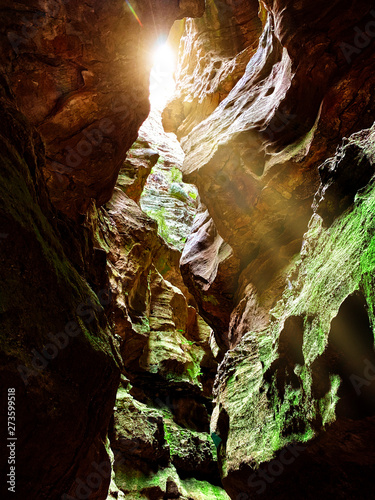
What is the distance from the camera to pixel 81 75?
891cm

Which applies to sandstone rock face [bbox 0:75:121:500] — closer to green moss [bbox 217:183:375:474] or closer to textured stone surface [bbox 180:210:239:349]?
green moss [bbox 217:183:375:474]

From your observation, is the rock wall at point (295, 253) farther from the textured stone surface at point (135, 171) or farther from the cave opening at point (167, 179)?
the cave opening at point (167, 179)

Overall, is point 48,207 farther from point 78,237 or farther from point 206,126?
point 206,126

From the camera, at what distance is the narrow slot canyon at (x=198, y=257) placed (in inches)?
116

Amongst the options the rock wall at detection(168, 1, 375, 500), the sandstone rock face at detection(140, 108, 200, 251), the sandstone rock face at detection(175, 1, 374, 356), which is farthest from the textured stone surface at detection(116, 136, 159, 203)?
Answer: the sandstone rock face at detection(175, 1, 374, 356)

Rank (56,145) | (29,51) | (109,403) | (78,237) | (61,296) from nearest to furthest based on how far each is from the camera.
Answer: (61,296) < (109,403) < (78,237) < (29,51) < (56,145)

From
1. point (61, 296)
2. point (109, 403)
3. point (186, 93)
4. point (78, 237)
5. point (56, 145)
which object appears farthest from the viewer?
point (186, 93)

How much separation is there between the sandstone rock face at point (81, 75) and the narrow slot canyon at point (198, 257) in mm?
51

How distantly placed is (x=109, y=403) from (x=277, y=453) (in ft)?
7.96

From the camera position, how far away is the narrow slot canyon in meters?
2.95

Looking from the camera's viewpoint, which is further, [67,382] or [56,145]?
[56,145]

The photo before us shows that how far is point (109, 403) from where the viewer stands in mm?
4301

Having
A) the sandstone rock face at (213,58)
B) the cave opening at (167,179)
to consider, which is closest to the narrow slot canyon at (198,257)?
the sandstone rock face at (213,58)

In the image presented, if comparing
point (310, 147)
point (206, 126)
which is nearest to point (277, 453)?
point (310, 147)
